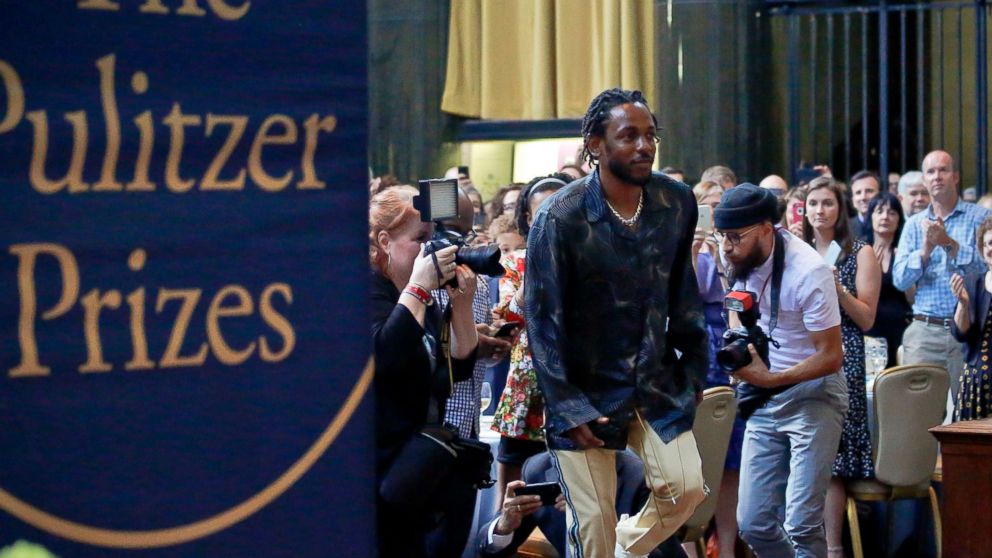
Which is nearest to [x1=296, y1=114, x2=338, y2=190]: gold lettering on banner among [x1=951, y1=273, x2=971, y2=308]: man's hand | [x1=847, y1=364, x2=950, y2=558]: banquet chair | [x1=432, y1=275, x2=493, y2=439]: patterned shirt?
[x1=432, y1=275, x2=493, y2=439]: patterned shirt

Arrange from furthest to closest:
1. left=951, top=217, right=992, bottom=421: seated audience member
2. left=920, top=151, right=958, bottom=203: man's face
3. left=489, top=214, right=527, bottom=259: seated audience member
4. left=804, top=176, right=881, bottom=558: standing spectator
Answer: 1. left=920, top=151, right=958, bottom=203: man's face
2. left=489, top=214, right=527, bottom=259: seated audience member
3. left=951, top=217, right=992, bottom=421: seated audience member
4. left=804, top=176, right=881, bottom=558: standing spectator

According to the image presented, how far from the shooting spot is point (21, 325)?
1.99m

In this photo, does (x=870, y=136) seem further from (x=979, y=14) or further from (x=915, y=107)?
(x=979, y=14)

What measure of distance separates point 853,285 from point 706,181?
8.03ft

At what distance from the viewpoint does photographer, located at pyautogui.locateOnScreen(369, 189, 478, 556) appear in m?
3.74

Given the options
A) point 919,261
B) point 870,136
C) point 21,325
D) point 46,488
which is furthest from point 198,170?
point 870,136

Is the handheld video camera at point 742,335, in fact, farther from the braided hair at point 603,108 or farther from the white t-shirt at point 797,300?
the braided hair at point 603,108

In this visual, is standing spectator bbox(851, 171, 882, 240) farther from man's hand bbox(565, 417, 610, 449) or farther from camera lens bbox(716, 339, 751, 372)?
man's hand bbox(565, 417, 610, 449)

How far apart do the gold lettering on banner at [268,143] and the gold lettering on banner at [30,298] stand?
1.07ft

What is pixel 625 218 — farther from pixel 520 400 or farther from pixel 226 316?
pixel 226 316

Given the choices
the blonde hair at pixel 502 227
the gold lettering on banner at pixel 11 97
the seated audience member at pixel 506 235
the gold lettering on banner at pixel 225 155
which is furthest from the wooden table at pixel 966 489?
the gold lettering on banner at pixel 11 97

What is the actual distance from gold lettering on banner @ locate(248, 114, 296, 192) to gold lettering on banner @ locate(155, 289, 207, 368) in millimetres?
208

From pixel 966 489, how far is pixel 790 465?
2.20ft

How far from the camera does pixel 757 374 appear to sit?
537 centimetres
